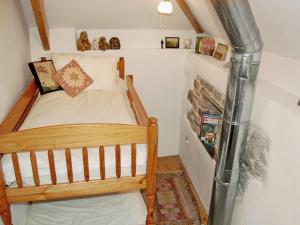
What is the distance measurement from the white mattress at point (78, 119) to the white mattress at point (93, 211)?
36 centimetres

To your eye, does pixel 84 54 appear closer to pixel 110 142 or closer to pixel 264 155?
pixel 110 142

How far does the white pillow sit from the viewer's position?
2766mm

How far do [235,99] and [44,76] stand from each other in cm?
188

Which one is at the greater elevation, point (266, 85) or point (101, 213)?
point (266, 85)

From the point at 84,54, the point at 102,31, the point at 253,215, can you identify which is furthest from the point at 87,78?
the point at 253,215

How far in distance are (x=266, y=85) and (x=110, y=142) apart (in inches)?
42.7

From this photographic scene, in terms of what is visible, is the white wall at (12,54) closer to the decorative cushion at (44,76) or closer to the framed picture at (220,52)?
the decorative cushion at (44,76)

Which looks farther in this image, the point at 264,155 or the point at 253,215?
the point at 253,215

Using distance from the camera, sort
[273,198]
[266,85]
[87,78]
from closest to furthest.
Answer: [273,198], [266,85], [87,78]

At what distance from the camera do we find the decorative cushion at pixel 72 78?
2.65 metres

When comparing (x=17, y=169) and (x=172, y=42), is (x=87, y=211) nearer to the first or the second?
(x=17, y=169)

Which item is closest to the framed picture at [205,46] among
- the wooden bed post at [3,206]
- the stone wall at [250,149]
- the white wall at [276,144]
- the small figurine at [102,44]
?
the stone wall at [250,149]

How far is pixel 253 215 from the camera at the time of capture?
178 cm

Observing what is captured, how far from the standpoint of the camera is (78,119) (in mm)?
2107
